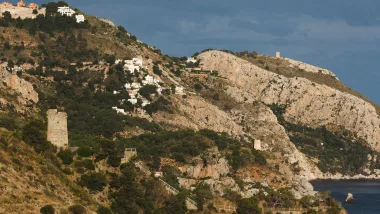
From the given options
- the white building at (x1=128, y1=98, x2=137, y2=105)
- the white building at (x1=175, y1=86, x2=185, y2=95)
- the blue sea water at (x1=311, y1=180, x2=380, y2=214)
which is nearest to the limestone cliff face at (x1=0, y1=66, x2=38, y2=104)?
the white building at (x1=128, y1=98, x2=137, y2=105)

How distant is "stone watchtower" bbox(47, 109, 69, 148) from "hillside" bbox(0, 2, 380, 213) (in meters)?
0.92

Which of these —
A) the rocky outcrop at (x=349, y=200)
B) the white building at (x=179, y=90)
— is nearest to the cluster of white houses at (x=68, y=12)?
the white building at (x=179, y=90)

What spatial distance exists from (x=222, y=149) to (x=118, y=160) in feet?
185

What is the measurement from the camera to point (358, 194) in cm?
16838

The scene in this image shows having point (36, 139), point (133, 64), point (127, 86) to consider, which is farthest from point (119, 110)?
point (36, 139)

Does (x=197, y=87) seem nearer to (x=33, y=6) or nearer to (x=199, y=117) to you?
(x=199, y=117)

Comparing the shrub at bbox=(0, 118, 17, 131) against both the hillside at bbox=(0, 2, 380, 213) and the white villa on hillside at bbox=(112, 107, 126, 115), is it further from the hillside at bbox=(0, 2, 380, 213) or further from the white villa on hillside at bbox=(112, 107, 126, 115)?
the white villa on hillside at bbox=(112, 107, 126, 115)

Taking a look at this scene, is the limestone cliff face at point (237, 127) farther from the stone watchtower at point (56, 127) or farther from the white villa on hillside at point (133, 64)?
the stone watchtower at point (56, 127)

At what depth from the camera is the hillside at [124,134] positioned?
211 feet

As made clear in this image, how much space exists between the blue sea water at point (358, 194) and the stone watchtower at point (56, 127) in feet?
266

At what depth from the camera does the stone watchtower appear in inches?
2581

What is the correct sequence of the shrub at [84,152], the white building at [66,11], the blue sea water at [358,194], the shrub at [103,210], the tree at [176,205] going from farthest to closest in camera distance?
the white building at [66,11], the blue sea water at [358,194], the tree at [176,205], the shrub at [84,152], the shrub at [103,210]

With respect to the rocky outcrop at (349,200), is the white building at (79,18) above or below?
above

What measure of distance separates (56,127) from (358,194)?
114 metres
